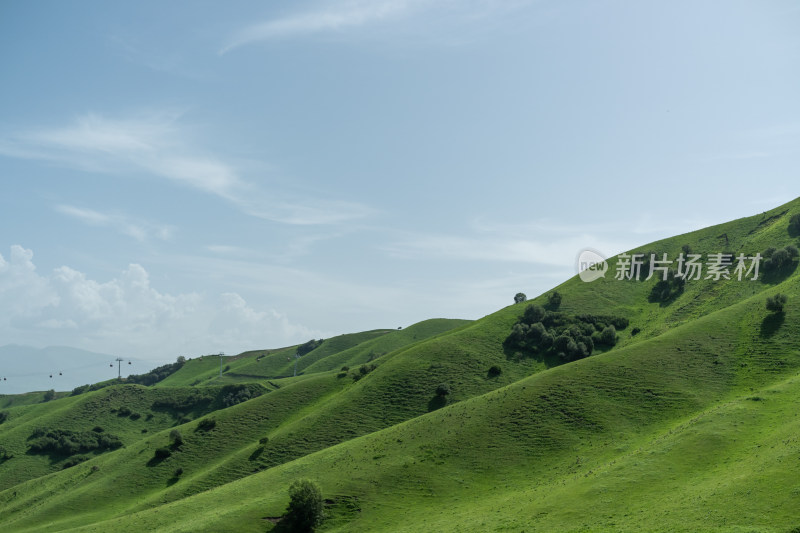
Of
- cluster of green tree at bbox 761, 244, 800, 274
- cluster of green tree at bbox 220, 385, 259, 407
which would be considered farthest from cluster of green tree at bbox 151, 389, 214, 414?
cluster of green tree at bbox 761, 244, 800, 274

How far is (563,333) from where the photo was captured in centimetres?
12950

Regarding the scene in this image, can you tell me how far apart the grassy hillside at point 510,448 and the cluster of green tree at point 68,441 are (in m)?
5.49

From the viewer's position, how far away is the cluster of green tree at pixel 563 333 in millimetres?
122688

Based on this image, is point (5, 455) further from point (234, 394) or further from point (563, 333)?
point (563, 333)

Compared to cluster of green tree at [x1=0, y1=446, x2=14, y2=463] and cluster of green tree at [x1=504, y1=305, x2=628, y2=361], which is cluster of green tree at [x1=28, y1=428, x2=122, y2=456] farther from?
cluster of green tree at [x1=504, y1=305, x2=628, y2=361]

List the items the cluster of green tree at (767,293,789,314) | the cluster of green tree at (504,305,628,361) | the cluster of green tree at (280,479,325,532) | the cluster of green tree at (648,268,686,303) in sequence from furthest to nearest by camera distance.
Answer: the cluster of green tree at (648,268,686,303) → the cluster of green tree at (504,305,628,361) → the cluster of green tree at (767,293,789,314) → the cluster of green tree at (280,479,325,532)

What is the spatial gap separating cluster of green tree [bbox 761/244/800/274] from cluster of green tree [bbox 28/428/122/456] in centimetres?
16540

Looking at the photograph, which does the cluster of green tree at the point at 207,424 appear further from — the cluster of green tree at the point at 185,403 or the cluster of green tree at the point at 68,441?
the cluster of green tree at the point at 185,403

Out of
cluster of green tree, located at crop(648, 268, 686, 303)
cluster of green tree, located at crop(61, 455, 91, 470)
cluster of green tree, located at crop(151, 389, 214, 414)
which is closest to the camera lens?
cluster of green tree, located at crop(61, 455, 91, 470)

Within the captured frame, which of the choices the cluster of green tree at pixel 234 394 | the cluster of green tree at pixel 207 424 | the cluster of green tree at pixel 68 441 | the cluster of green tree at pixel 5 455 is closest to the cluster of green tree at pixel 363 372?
the cluster of green tree at pixel 207 424

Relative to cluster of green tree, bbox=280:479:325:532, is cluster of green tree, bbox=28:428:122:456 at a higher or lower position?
higher

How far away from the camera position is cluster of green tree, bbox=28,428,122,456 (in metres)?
135

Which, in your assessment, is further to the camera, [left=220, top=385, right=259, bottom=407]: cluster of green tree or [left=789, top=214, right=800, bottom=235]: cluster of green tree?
[left=220, top=385, right=259, bottom=407]: cluster of green tree

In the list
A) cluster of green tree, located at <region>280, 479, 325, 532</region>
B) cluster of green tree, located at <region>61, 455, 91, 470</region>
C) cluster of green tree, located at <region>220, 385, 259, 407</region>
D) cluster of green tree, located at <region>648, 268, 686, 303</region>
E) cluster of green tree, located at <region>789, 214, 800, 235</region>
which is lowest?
cluster of green tree, located at <region>280, 479, 325, 532</region>
